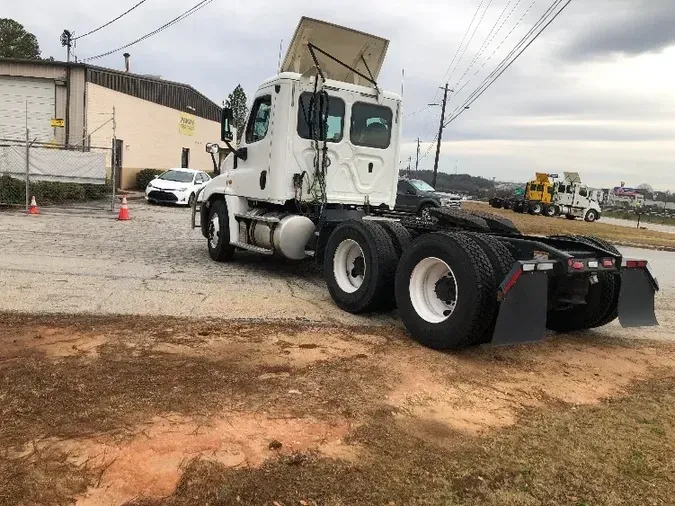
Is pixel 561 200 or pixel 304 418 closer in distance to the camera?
pixel 304 418

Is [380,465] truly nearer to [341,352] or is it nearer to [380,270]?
[341,352]

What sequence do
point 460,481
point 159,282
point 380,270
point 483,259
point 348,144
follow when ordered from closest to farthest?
Result: point 460,481, point 483,259, point 380,270, point 159,282, point 348,144

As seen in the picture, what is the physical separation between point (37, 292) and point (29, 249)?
3.57m

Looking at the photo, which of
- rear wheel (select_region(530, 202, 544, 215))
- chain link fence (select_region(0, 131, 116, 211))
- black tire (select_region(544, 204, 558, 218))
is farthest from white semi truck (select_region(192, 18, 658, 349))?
black tire (select_region(544, 204, 558, 218))

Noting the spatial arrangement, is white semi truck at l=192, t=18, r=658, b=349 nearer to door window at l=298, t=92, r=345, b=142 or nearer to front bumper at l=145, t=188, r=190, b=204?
door window at l=298, t=92, r=345, b=142

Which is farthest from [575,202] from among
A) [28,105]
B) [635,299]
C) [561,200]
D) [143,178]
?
[635,299]

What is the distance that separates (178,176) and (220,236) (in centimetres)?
1456

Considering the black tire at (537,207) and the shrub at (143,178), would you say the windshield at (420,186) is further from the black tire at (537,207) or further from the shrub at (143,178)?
the black tire at (537,207)

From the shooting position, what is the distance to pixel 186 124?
37.2 metres

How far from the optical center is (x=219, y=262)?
32.9ft

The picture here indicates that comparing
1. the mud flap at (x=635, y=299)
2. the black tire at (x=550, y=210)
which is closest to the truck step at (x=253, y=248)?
the mud flap at (x=635, y=299)

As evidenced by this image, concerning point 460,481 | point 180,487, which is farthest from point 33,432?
point 460,481

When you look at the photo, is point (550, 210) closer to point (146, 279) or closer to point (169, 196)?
point (169, 196)

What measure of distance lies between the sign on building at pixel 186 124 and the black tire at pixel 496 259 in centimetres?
3346
